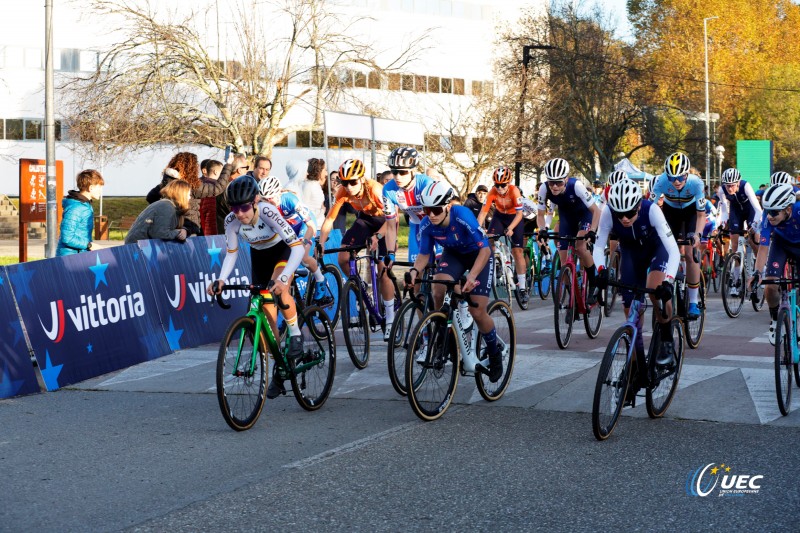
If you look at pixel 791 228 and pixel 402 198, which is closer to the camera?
pixel 791 228

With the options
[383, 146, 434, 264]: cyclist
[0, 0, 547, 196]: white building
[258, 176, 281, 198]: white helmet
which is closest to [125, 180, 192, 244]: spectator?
[383, 146, 434, 264]: cyclist

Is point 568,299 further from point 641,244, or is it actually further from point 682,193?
point 641,244

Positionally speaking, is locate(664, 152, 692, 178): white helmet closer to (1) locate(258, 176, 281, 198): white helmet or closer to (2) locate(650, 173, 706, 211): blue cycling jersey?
(2) locate(650, 173, 706, 211): blue cycling jersey

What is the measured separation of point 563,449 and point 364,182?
514 centimetres

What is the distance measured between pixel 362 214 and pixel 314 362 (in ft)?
11.9

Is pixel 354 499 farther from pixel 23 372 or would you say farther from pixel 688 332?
pixel 688 332

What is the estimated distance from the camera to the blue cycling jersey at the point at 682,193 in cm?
1249

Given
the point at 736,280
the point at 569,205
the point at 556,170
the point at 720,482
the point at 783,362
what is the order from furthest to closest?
the point at 736,280 < the point at 569,205 < the point at 556,170 < the point at 783,362 < the point at 720,482

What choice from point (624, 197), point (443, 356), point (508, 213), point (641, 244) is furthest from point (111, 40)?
point (624, 197)

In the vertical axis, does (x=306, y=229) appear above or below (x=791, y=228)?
above

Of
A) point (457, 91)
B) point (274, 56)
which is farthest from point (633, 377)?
point (457, 91)

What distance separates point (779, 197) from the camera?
29.5 feet

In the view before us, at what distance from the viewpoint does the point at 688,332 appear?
11844 millimetres

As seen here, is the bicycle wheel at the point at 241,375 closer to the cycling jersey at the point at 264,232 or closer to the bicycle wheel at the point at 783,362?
the cycling jersey at the point at 264,232
